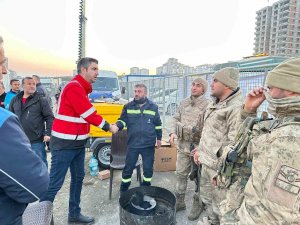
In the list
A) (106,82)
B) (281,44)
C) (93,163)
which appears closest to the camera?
(93,163)

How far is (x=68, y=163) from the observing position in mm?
3113

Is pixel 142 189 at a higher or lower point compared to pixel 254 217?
lower

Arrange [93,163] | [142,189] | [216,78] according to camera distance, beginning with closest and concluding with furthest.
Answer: [216,78]
[142,189]
[93,163]

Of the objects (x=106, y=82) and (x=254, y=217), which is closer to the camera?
(x=254, y=217)

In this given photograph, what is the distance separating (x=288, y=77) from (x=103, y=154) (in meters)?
4.44

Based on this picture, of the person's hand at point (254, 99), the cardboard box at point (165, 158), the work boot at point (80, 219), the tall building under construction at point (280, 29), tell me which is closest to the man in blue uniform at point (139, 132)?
the work boot at point (80, 219)

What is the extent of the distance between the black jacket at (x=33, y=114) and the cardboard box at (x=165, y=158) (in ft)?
7.54

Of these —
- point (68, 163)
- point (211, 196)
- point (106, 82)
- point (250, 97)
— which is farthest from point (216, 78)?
point (106, 82)

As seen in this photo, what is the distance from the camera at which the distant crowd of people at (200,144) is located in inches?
45.7

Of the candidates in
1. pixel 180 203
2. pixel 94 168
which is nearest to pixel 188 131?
pixel 180 203

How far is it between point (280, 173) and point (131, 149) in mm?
2959

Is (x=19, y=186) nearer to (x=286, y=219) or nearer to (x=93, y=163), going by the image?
(x=286, y=219)

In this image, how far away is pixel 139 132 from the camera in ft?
12.9

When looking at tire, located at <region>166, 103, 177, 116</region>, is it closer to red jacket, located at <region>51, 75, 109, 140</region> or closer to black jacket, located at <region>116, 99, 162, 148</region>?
black jacket, located at <region>116, 99, 162, 148</region>
